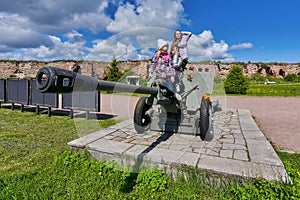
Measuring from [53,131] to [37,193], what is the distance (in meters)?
3.18

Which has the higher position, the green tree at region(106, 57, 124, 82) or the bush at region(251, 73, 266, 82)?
the bush at region(251, 73, 266, 82)

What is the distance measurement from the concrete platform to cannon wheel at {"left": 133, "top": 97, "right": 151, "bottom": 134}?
171 millimetres

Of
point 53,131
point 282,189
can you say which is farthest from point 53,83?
point 53,131

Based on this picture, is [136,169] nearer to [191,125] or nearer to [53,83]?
[191,125]

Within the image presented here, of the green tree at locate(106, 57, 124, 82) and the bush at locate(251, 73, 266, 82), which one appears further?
the bush at locate(251, 73, 266, 82)

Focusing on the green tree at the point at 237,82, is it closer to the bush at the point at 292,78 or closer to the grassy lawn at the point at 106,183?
the grassy lawn at the point at 106,183

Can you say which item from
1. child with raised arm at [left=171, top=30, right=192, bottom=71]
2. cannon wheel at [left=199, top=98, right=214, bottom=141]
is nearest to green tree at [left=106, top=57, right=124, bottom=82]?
child with raised arm at [left=171, top=30, right=192, bottom=71]

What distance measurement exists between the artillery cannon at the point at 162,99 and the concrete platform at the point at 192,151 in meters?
0.23

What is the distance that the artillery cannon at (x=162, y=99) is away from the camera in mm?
1104

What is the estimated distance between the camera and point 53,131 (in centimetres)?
517

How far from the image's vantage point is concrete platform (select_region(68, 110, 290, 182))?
7.81 ft

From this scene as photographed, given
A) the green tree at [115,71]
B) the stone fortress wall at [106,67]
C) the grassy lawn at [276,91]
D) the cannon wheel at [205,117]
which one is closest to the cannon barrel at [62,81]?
the stone fortress wall at [106,67]

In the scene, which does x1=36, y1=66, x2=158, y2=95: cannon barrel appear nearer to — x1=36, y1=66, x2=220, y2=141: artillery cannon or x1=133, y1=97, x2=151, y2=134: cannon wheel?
x1=36, y1=66, x2=220, y2=141: artillery cannon

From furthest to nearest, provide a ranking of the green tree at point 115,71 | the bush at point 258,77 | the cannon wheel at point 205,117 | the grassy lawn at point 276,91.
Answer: the bush at point 258,77, the grassy lawn at point 276,91, the cannon wheel at point 205,117, the green tree at point 115,71
